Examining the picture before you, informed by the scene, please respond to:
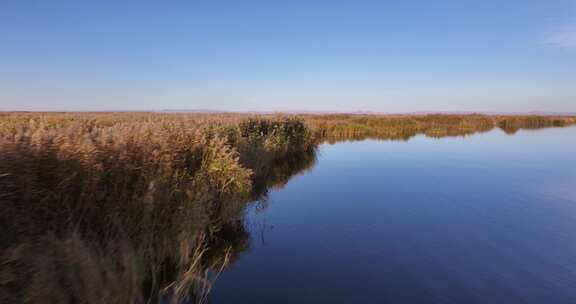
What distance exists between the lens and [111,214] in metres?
4.12

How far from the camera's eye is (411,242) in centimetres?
670

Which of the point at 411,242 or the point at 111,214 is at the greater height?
the point at 111,214

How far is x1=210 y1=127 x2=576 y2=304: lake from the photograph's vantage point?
4965 mm

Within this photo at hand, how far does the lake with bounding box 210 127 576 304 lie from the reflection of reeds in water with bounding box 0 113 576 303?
792mm

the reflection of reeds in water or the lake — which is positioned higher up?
the reflection of reeds in water

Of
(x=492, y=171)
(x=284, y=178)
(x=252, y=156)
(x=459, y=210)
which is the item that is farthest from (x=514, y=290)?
(x=492, y=171)

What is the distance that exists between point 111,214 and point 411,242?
557cm

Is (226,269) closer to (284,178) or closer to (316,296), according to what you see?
(316,296)

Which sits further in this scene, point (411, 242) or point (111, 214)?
point (411, 242)

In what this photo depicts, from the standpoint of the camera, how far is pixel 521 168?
1459cm

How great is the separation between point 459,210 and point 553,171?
8441 millimetres

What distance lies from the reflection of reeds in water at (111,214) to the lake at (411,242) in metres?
0.79

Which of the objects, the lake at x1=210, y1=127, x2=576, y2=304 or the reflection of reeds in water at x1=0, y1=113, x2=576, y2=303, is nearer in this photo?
the reflection of reeds in water at x1=0, y1=113, x2=576, y2=303

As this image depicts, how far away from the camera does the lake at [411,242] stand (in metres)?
4.96
